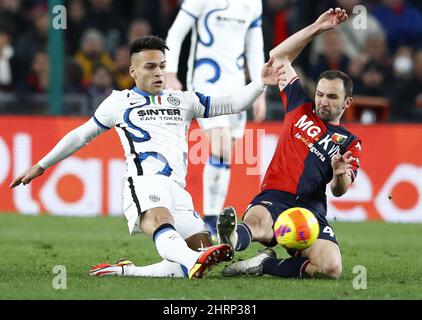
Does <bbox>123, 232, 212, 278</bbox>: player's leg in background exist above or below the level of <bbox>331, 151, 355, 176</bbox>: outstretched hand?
below

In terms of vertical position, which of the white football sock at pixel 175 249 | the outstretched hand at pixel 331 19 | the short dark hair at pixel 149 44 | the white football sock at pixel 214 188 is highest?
the outstretched hand at pixel 331 19

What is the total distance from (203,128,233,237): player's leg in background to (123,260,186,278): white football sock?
2472 mm

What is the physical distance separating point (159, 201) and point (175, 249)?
50 cm

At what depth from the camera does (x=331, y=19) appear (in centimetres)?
757

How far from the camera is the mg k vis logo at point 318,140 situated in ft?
26.3

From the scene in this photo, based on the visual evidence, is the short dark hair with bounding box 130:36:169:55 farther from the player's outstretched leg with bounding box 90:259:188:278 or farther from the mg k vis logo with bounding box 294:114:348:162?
the player's outstretched leg with bounding box 90:259:188:278

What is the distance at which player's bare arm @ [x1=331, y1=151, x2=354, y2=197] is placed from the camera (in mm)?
7426

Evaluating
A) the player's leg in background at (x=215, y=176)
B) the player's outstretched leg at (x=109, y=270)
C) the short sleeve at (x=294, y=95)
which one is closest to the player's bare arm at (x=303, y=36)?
the short sleeve at (x=294, y=95)

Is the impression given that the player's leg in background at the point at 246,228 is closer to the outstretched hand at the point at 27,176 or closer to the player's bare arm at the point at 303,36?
the player's bare arm at the point at 303,36

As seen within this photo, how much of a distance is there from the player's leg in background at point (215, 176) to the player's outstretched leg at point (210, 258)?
3.14 metres

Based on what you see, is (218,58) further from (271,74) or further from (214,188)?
(271,74)

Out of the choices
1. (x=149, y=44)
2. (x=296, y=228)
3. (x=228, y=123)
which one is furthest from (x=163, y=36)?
(x=296, y=228)

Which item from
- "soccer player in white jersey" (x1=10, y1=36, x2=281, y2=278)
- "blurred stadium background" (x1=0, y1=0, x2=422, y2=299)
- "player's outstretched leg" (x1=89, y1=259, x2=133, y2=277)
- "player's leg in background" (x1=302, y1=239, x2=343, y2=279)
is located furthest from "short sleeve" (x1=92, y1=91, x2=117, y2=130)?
"player's leg in background" (x1=302, y1=239, x2=343, y2=279)

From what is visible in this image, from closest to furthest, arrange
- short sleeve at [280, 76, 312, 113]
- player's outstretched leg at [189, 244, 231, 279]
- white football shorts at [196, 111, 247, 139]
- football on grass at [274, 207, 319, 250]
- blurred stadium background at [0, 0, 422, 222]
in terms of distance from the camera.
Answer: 1. player's outstretched leg at [189, 244, 231, 279]
2. football on grass at [274, 207, 319, 250]
3. short sleeve at [280, 76, 312, 113]
4. white football shorts at [196, 111, 247, 139]
5. blurred stadium background at [0, 0, 422, 222]
